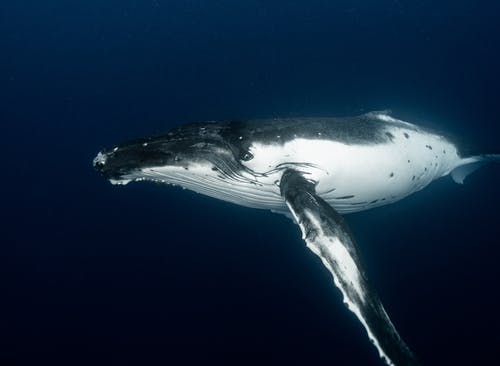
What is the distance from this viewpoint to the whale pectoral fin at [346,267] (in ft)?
8.48

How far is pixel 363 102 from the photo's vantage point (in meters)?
20.8

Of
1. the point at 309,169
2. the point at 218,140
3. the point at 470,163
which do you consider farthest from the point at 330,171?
the point at 470,163

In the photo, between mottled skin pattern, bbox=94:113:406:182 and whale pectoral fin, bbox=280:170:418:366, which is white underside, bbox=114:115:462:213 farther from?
whale pectoral fin, bbox=280:170:418:366

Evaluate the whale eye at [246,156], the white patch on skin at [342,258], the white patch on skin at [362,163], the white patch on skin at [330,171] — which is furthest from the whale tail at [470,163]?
the white patch on skin at [342,258]

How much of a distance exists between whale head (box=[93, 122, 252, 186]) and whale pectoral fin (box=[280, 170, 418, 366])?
3.20 ft

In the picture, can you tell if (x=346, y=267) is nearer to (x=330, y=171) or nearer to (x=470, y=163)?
(x=330, y=171)

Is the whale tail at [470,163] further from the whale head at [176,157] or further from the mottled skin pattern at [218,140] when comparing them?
the whale head at [176,157]

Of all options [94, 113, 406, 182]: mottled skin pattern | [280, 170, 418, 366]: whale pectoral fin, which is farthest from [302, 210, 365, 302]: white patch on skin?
[94, 113, 406, 182]: mottled skin pattern

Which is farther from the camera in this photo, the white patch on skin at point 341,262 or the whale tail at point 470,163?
the whale tail at point 470,163

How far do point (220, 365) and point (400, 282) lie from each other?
23.7ft

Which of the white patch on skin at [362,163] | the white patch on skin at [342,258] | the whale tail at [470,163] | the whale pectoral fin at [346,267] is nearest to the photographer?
the whale pectoral fin at [346,267]

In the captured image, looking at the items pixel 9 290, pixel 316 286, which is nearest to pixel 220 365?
pixel 316 286

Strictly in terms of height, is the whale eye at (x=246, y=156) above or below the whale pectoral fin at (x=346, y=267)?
above

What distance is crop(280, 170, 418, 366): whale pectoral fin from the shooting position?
2.58 metres
